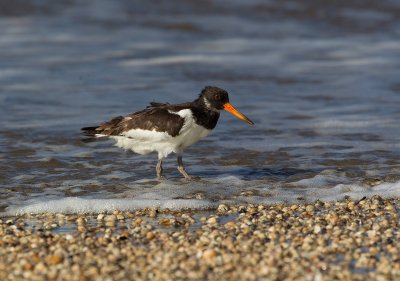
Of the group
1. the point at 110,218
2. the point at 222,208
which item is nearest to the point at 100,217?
the point at 110,218

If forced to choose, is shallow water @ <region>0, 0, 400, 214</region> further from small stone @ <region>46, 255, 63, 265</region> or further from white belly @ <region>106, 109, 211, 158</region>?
small stone @ <region>46, 255, 63, 265</region>

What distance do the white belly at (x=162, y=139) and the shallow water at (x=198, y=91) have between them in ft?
1.06

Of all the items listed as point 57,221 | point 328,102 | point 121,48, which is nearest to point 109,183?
point 57,221

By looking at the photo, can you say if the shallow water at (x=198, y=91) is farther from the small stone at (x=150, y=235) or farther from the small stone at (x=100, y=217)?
the small stone at (x=150, y=235)

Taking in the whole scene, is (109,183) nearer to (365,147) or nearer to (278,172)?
(278,172)

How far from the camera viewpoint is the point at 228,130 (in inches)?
421

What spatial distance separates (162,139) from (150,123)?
0.20 m

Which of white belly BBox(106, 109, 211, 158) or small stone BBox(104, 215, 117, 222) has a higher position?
white belly BBox(106, 109, 211, 158)

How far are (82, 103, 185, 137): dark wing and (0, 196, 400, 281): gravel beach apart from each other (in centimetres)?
125

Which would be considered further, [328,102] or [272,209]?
[328,102]

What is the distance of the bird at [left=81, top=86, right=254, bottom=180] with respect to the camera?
8133mm

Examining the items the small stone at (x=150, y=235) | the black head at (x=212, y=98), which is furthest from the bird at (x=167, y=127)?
the small stone at (x=150, y=235)

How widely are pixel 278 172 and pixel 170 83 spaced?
510 cm

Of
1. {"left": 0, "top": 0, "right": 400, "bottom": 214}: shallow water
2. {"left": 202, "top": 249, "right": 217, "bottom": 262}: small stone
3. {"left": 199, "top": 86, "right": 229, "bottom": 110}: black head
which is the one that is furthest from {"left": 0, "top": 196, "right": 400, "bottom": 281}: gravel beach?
{"left": 199, "top": 86, "right": 229, "bottom": 110}: black head
